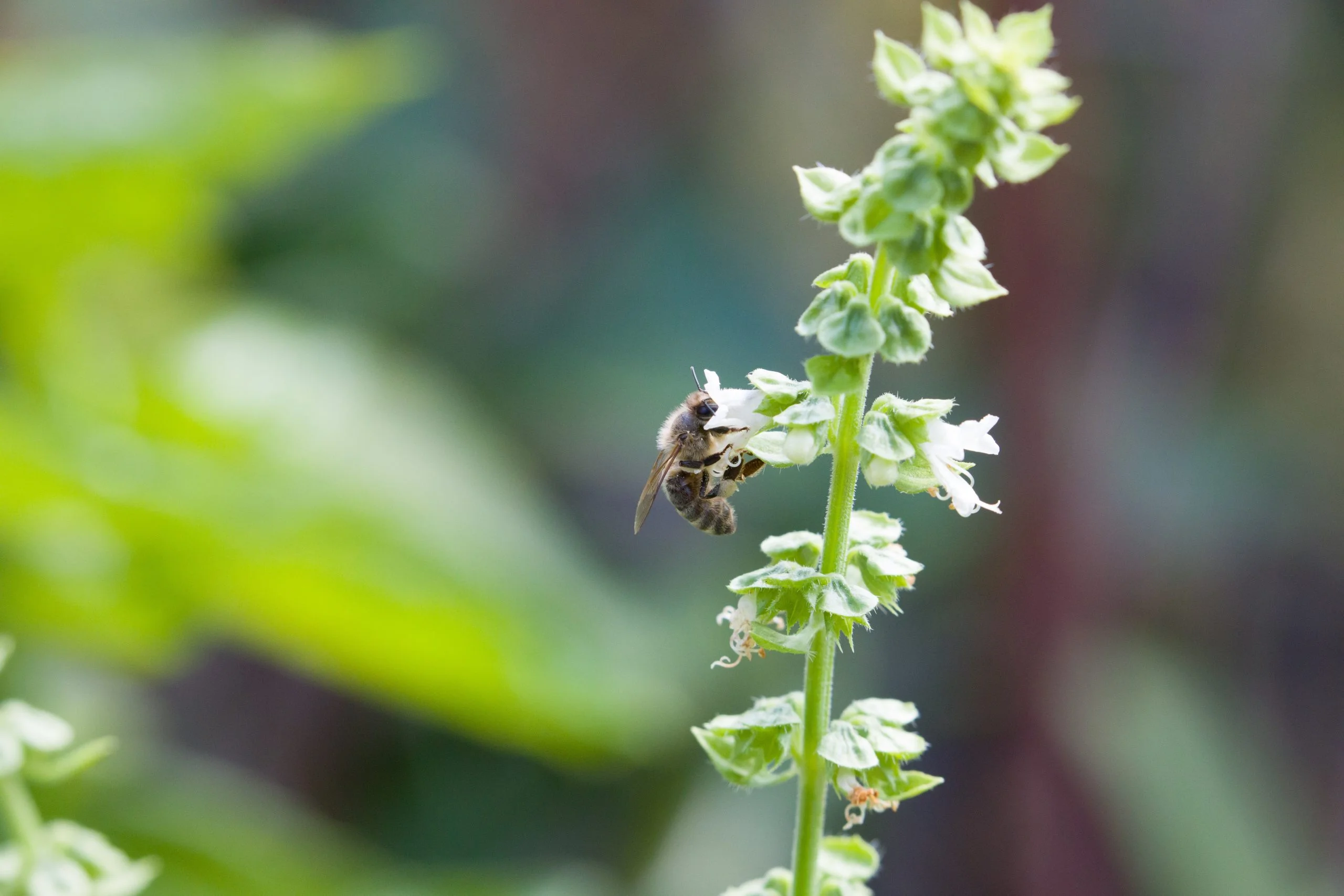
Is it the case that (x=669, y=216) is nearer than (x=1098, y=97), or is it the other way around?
(x=1098, y=97)

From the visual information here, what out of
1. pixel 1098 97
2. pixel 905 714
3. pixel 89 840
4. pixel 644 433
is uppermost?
pixel 1098 97

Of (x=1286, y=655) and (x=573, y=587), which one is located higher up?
(x=1286, y=655)

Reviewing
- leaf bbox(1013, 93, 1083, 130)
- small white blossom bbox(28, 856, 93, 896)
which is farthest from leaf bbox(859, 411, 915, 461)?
small white blossom bbox(28, 856, 93, 896)

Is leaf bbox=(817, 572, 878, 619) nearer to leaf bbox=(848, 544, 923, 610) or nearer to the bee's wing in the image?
leaf bbox=(848, 544, 923, 610)

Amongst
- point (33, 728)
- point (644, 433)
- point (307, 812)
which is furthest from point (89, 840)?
point (644, 433)

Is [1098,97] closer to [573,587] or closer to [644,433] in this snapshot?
[644,433]

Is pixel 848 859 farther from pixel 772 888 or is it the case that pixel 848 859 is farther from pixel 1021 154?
pixel 1021 154

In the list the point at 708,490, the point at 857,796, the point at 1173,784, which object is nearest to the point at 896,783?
the point at 857,796

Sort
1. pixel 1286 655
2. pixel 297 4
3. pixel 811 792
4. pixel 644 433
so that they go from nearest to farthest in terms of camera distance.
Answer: pixel 811 792
pixel 1286 655
pixel 644 433
pixel 297 4
